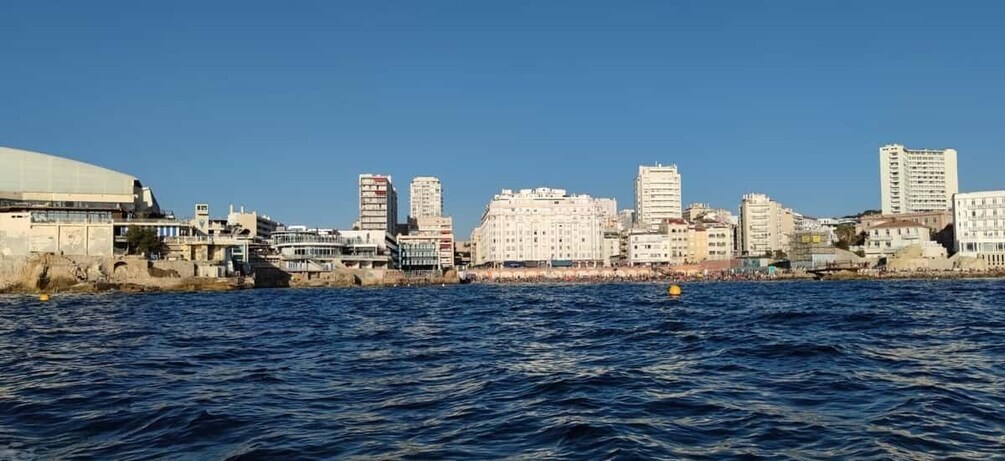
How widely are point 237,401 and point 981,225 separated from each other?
442ft

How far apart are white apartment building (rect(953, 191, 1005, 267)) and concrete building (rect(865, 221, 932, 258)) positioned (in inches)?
249

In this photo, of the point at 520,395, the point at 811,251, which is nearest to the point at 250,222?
the point at 811,251

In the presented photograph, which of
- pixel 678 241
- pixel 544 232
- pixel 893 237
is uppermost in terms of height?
pixel 544 232

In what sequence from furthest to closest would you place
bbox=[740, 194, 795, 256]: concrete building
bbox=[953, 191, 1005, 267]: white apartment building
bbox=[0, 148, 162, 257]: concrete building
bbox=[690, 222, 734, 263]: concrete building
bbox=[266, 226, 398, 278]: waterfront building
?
1. bbox=[740, 194, 795, 256]: concrete building
2. bbox=[690, 222, 734, 263]: concrete building
3. bbox=[266, 226, 398, 278]: waterfront building
4. bbox=[953, 191, 1005, 267]: white apartment building
5. bbox=[0, 148, 162, 257]: concrete building

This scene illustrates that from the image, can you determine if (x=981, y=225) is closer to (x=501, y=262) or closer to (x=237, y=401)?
(x=501, y=262)

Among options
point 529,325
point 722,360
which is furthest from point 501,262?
point 722,360

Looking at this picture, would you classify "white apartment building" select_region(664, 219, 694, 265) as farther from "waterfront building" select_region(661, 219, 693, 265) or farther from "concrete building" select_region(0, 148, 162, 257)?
"concrete building" select_region(0, 148, 162, 257)

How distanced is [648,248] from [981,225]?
→ 58810mm

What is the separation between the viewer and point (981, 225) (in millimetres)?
120688

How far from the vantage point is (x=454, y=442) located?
899 cm

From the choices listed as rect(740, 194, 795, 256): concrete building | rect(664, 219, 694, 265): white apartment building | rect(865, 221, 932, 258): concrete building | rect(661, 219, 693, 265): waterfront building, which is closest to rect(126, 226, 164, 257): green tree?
rect(661, 219, 693, 265): waterfront building

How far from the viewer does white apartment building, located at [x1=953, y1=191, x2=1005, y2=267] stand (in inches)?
4663

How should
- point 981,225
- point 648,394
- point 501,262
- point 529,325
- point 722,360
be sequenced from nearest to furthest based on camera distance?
point 648,394
point 722,360
point 529,325
point 981,225
point 501,262

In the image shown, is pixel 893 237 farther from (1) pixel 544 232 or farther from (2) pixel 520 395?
(2) pixel 520 395
